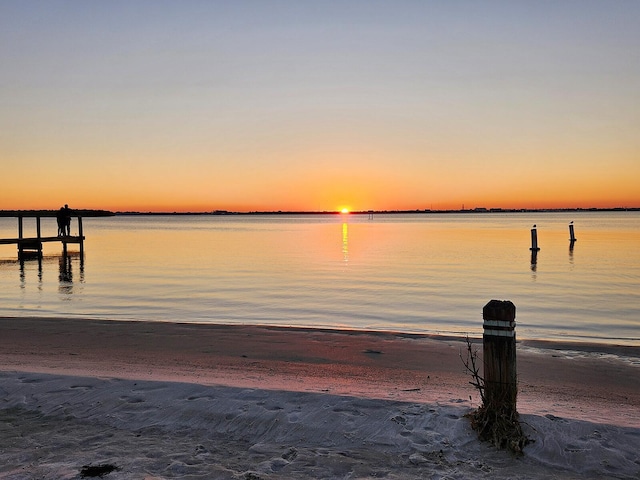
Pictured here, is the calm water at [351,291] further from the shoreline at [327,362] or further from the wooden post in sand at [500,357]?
the wooden post in sand at [500,357]

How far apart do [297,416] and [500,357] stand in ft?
7.33

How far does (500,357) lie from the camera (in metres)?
5.70

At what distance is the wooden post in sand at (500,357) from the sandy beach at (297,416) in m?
0.40

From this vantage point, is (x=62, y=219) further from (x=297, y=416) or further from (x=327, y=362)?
(x=297, y=416)

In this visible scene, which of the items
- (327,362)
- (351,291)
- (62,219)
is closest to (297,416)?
(327,362)

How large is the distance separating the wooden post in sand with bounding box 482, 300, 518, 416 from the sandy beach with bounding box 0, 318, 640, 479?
1.30 feet

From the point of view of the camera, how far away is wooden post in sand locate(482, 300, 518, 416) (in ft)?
18.4

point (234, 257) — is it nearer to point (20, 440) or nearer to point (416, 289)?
point (416, 289)

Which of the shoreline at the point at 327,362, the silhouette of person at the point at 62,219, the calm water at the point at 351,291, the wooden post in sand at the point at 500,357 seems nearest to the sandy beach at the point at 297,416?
the shoreline at the point at 327,362

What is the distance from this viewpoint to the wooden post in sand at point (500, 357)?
221 inches

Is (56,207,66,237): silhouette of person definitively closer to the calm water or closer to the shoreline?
the calm water

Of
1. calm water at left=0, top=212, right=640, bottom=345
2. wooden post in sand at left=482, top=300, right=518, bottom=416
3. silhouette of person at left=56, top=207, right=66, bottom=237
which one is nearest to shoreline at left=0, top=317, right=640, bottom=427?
wooden post in sand at left=482, top=300, right=518, bottom=416

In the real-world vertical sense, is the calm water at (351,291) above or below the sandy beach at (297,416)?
below

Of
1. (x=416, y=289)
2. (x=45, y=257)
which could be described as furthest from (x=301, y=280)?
(x=45, y=257)
